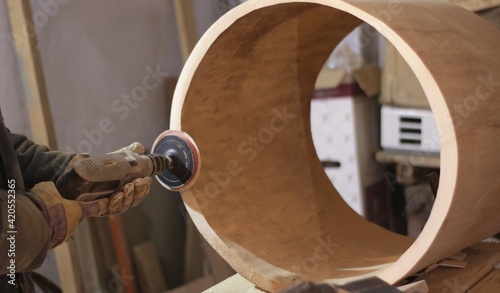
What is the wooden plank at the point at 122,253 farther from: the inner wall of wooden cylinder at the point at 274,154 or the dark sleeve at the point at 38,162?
the dark sleeve at the point at 38,162

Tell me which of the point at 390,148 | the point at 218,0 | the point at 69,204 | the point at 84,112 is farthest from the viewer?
the point at 218,0

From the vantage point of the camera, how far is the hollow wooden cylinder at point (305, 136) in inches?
53.2

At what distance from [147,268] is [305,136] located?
53.4 inches

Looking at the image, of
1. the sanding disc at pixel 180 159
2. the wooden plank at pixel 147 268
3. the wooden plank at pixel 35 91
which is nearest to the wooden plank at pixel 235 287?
the sanding disc at pixel 180 159

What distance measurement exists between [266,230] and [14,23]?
60.9 inches

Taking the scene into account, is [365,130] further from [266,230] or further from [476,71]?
[476,71]

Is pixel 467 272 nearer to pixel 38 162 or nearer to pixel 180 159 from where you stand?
pixel 180 159

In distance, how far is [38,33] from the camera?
8.84 ft

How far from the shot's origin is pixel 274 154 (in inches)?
82.3

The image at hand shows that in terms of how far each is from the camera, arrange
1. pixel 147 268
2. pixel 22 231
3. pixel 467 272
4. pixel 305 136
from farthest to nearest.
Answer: pixel 147 268 → pixel 305 136 → pixel 467 272 → pixel 22 231

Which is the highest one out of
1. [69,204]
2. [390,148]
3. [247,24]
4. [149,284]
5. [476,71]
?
[247,24]

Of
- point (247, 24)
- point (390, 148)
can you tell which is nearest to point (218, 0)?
point (390, 148)

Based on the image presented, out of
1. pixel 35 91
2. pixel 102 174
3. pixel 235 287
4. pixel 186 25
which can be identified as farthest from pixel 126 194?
pixel 186 25

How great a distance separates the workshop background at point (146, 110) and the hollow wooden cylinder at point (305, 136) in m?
1.06
